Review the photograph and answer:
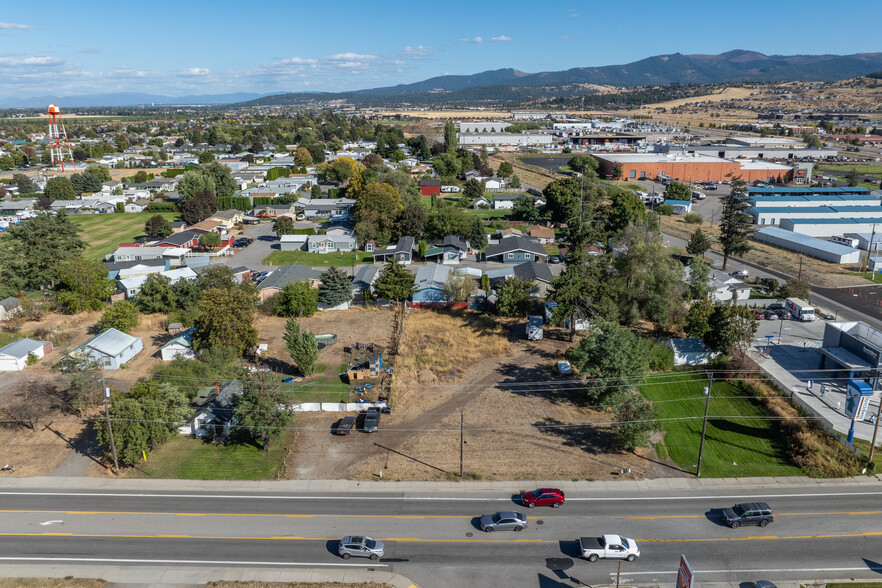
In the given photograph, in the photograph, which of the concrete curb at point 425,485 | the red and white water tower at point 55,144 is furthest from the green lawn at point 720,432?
the red and white water tower at point 55,144

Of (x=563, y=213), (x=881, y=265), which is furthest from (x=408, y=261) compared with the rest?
(x=881, y=265)

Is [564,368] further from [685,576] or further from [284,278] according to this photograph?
[284,278]

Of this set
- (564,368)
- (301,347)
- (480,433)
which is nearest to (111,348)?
(301,347)

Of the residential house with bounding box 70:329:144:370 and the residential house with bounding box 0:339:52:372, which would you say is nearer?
the residential house with bounding box 70:329:144:370

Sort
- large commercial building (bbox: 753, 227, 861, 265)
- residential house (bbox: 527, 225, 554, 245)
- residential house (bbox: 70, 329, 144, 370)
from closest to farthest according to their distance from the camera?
residential house (bbox: 70, 329, 144, 370) < large commercial building (bbox: 753, 227, 861, 265) < residential house (bbox: 527, 225, 554, 245)

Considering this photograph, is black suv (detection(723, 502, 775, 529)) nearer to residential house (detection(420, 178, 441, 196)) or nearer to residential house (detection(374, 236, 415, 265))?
residential house (detection(374, 236, 415, 265))

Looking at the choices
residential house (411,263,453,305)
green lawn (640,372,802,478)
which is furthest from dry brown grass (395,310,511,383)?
green lawn (640,372,802,478)

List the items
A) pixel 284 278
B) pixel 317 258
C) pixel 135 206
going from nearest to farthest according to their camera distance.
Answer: pixel 284 278 → pixel 317 258 → pixel 135 206
